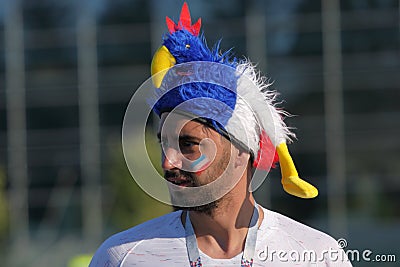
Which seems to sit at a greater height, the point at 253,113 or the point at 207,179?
the point at 253,113

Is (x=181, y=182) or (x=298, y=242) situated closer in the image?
(x=181, y=182)

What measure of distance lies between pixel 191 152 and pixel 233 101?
28 cm

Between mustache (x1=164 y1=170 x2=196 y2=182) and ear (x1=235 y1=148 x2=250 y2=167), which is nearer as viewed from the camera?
mustache (x1=164 y1=170 x2=196 y2=182)

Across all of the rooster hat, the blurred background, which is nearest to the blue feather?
the rooster hat

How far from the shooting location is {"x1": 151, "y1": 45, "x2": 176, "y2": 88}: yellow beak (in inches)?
125

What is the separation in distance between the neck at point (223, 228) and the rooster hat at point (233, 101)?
20cm

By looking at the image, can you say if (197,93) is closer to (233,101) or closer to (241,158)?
(233,101)

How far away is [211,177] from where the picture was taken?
9.98 ft

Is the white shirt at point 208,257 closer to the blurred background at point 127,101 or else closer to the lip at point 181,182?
the lip at point 181,182

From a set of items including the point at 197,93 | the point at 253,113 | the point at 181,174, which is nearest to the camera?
the point at 181,174

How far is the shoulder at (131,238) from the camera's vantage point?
317 centimetres

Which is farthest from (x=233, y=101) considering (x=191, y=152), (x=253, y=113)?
(x=191, y=152)

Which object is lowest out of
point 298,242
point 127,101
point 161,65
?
point 127,101

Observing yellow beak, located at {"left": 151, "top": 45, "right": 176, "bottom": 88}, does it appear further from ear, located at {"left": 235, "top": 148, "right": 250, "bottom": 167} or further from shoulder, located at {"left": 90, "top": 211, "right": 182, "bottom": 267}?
shoulder, located at {"left": 90, "top": 211, "right": 182, "bottom": 267}
